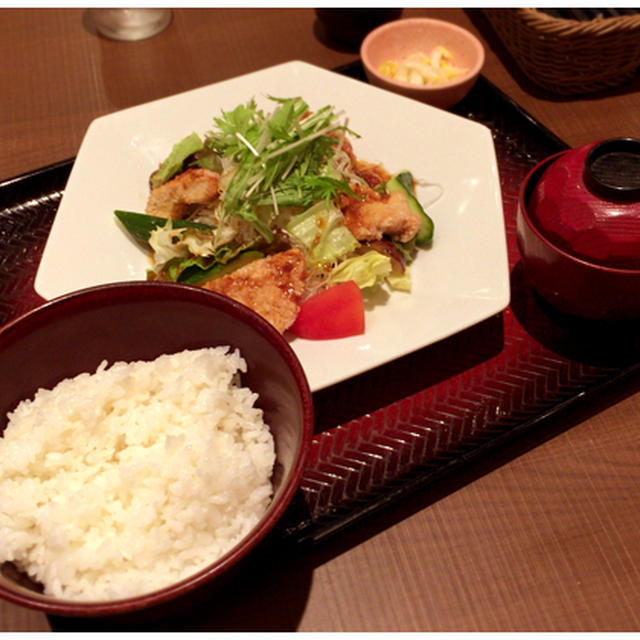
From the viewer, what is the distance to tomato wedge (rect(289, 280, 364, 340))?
1.98 m

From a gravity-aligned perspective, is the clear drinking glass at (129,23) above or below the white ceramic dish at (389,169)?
above

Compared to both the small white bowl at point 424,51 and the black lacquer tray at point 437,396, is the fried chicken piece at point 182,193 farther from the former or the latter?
the small white bowl at point 424,51

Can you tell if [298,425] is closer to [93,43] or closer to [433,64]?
[433,64]

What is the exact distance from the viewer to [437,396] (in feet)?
6.37

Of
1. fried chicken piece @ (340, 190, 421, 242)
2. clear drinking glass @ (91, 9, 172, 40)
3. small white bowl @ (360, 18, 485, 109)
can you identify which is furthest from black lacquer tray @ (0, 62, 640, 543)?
clear drinking glass @ (91, 9, 172, 40)

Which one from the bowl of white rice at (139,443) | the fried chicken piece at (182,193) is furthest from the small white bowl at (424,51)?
the bowl of white rice at (139,443)

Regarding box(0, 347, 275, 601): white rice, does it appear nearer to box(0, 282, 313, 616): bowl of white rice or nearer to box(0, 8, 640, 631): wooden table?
box(0, 282, 313, 616): bowl of white rice

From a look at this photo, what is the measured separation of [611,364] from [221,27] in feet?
9.41

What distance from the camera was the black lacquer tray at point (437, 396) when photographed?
1719 millimetres

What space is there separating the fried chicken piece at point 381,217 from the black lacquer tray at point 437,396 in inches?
16.7

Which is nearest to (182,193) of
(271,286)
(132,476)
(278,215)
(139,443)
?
(278,215)

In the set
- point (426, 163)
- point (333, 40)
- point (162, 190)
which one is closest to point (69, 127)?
point (162, 190)

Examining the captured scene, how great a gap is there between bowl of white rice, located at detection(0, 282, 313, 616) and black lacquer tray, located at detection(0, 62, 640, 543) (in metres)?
0.31

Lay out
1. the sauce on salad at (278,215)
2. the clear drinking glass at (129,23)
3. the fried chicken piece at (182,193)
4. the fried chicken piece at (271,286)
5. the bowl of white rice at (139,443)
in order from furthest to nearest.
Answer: the clear drinking glass at (129,23)
the fried chicken piece at (182,193)
the sauce on salad at (278,215)
the fried chicken piece at (271,286)
the bowl of white rice at (139,443)
